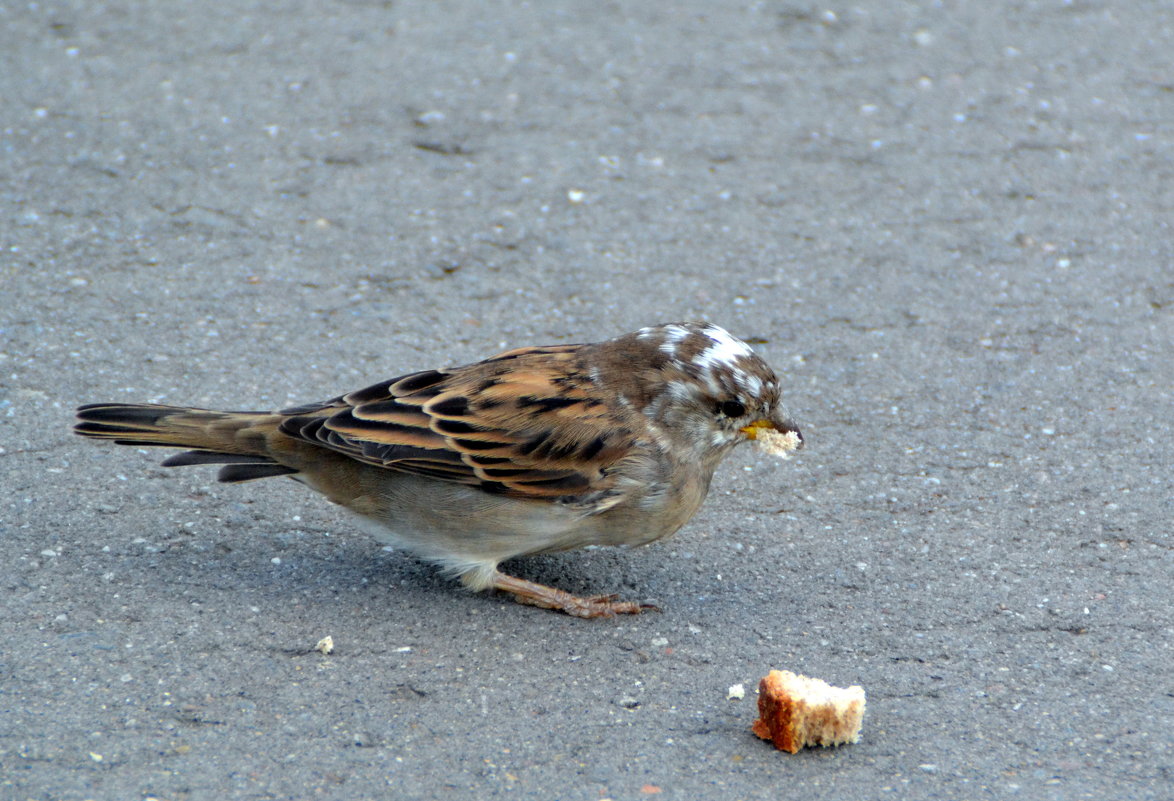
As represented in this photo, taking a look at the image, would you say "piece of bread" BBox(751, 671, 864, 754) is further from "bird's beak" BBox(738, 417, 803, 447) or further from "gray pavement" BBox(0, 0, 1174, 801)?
"bird's beak" BBox(738, 417, 803, 447)

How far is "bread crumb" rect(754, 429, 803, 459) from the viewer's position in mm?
4824

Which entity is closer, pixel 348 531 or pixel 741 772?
pixel 741 772

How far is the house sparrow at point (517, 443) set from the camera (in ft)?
14.8

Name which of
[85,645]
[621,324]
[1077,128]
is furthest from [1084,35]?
[85,645]

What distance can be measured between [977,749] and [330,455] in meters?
2.41

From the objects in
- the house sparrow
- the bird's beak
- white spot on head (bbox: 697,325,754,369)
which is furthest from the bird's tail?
the bird's beak

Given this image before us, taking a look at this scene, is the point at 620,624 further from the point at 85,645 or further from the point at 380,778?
the point at 85,645

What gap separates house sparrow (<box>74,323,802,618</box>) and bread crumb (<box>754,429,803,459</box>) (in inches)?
1.1

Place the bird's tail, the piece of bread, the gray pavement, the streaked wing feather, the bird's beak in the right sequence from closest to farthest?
the piece of bread
the gray pavement
the streaked wing feather
the bird's tail
the bird's beak

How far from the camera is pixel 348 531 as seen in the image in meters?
5.04

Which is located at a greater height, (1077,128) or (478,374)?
(1077,128)

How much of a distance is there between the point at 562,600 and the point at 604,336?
6.71 ft

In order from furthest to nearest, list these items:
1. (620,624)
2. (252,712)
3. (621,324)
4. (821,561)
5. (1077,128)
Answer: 1. (1077,128)
2. (621,324)
3. (821,561)
4. (620,624)
5. (252,712)

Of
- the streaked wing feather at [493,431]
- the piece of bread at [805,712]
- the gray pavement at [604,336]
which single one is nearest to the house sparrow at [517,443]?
the streaked wing feather at [493,431]
